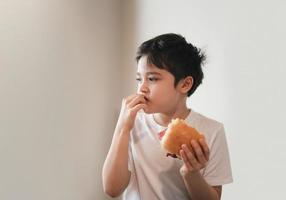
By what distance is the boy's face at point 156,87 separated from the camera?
92cm

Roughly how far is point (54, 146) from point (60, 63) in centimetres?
38

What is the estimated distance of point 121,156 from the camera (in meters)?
0.91

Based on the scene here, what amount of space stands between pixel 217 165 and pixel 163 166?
0.13 m

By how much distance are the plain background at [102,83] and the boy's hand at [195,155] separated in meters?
0.36

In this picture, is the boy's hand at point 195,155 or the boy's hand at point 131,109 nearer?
the boy's hand at point 195,155

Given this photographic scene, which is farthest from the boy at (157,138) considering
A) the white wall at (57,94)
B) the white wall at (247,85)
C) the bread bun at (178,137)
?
the white wall at (57,94)

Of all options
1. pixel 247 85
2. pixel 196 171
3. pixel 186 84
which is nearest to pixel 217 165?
pixel 196 171

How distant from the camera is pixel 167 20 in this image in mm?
1550

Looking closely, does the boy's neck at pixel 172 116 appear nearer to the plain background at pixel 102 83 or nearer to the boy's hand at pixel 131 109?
the boy's hand at pixel 131 109

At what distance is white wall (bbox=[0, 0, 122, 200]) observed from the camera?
1581 millimetres

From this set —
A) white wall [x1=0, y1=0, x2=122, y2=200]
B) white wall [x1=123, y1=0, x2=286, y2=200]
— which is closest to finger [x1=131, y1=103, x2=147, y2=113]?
white wall [x1=123, y1=0, x2=286, y2=200]

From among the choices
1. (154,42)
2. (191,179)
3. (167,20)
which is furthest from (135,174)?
(167,20)

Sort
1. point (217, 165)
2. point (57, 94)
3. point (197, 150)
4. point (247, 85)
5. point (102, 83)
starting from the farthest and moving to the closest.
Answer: point (102, 83), point (57, 94), point (247, 85), point (217, 165), point (197, 150)

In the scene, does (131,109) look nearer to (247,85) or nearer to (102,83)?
(247,85)
